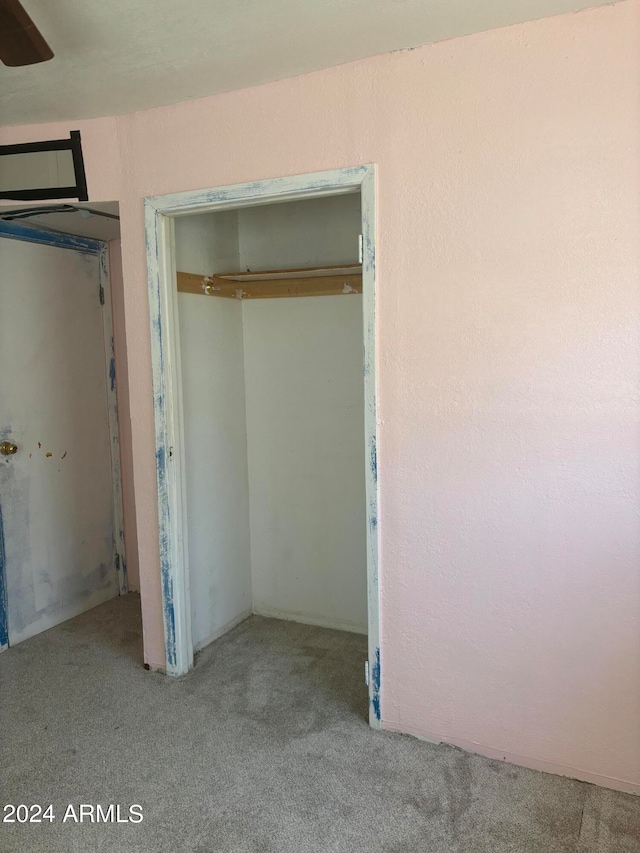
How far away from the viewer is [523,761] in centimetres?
219

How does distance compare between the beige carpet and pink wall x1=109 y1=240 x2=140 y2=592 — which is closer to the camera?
the beige carpet

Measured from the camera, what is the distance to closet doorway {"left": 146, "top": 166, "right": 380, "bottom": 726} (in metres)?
2.87

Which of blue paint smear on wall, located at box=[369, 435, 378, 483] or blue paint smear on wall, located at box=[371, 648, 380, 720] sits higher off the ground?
blue paint smear on wall, located at box=[369, 435, 378, 483]

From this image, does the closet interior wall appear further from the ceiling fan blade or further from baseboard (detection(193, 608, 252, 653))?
the ceiling fan blade

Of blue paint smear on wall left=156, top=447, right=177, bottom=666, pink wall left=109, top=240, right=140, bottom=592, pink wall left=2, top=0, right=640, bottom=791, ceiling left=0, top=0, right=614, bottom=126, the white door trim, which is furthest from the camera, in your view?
pink wall left=109, top=240, right=140, bottom=592

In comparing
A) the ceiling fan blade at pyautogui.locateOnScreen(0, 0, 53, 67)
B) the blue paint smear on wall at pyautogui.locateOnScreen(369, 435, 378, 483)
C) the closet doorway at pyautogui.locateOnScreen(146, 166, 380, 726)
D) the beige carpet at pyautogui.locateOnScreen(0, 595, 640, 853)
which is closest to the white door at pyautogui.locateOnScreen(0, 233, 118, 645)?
the beige carpet at pyautogui.locateOnScreen(0, 595, 640, 853)

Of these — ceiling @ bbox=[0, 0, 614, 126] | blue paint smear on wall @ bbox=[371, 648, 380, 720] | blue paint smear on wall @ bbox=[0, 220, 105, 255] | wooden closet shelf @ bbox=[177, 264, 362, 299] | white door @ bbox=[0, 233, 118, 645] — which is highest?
ceiling @ bbox=[0, 0, 614, 126]

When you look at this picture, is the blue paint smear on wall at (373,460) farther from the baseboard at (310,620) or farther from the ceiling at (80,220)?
the ceiling at (80,220)

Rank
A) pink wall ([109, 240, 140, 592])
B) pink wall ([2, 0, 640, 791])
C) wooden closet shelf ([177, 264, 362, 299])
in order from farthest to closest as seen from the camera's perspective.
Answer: pink wall ([109, 240, 140, 592]) → wooden closet shelf ([177, 264, 362, 299]) → pink wall ([2, 0, 640, 791])

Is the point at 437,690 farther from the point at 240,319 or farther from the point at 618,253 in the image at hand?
the point at 240,319

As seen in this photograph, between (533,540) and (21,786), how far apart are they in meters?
1.88

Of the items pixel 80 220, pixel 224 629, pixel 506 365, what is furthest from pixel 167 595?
pixel 80 220

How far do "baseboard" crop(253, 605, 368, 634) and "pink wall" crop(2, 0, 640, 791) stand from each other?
910mm

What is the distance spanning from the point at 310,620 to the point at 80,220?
2.34m
